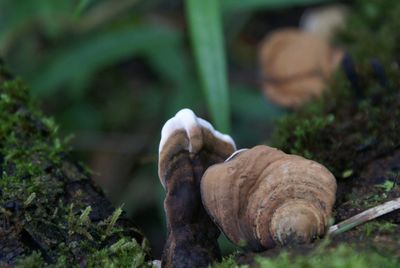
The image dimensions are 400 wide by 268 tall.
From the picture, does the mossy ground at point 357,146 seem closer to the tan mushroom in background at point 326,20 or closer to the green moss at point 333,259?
the green moss at point 333,259

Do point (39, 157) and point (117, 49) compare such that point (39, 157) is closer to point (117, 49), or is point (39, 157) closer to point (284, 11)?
point (117, 49)

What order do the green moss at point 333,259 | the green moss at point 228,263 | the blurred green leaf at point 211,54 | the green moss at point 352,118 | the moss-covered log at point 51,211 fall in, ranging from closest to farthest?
the green moss at point 333,259, the green moss at point 228,263, the moss-covered log at point 51,211, the green moss at point 352,118, the blurred green leaf at point 211,54

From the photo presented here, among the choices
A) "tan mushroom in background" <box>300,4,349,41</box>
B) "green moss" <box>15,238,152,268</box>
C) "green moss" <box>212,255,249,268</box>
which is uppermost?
"tan mushroom in background" <box>300,4,349,41</box>

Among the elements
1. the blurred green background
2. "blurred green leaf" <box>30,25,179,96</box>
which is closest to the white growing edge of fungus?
the blurred green background

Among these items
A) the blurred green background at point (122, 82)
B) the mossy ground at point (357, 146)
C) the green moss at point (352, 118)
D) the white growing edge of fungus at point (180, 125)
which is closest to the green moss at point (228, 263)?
the mossy ground at point (357, 146)

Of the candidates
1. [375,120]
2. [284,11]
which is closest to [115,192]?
[284,11]

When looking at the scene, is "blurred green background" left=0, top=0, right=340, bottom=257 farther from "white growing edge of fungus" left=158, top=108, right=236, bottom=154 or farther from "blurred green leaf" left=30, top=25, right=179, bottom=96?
"white growing edge of fungus" left=158, top=108, right=236, bottom=154

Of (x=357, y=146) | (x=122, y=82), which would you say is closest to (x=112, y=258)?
(x=357, y=146)
